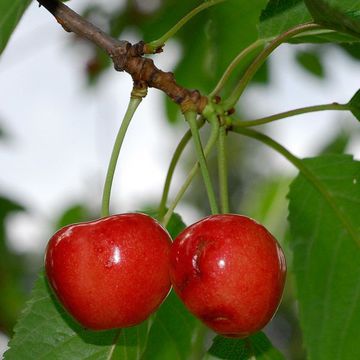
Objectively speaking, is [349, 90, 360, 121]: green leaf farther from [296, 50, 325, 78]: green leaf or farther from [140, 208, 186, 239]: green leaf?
[296, 50, 325, 78]: green leaf

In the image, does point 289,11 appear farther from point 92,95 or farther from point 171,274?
point 92,95

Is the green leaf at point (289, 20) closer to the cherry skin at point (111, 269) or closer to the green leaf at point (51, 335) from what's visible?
the cherry skin at point (111, 269)

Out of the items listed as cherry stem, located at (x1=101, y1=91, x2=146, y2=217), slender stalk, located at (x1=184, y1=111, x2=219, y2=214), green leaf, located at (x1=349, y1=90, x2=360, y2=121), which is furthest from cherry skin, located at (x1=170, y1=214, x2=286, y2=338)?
green leaf, located at (x1=349, y1=90, x2=360, y2=121)

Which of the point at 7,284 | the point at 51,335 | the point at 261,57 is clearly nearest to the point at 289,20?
the point at 261,57

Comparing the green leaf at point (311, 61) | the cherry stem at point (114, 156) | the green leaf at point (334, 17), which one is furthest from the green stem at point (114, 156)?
the green leaf at point (311, 61)

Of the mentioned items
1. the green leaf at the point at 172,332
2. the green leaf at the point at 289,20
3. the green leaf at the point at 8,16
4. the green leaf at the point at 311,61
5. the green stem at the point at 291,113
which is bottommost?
the green leaf at the point at 172,332

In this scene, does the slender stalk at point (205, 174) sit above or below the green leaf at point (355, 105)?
below
